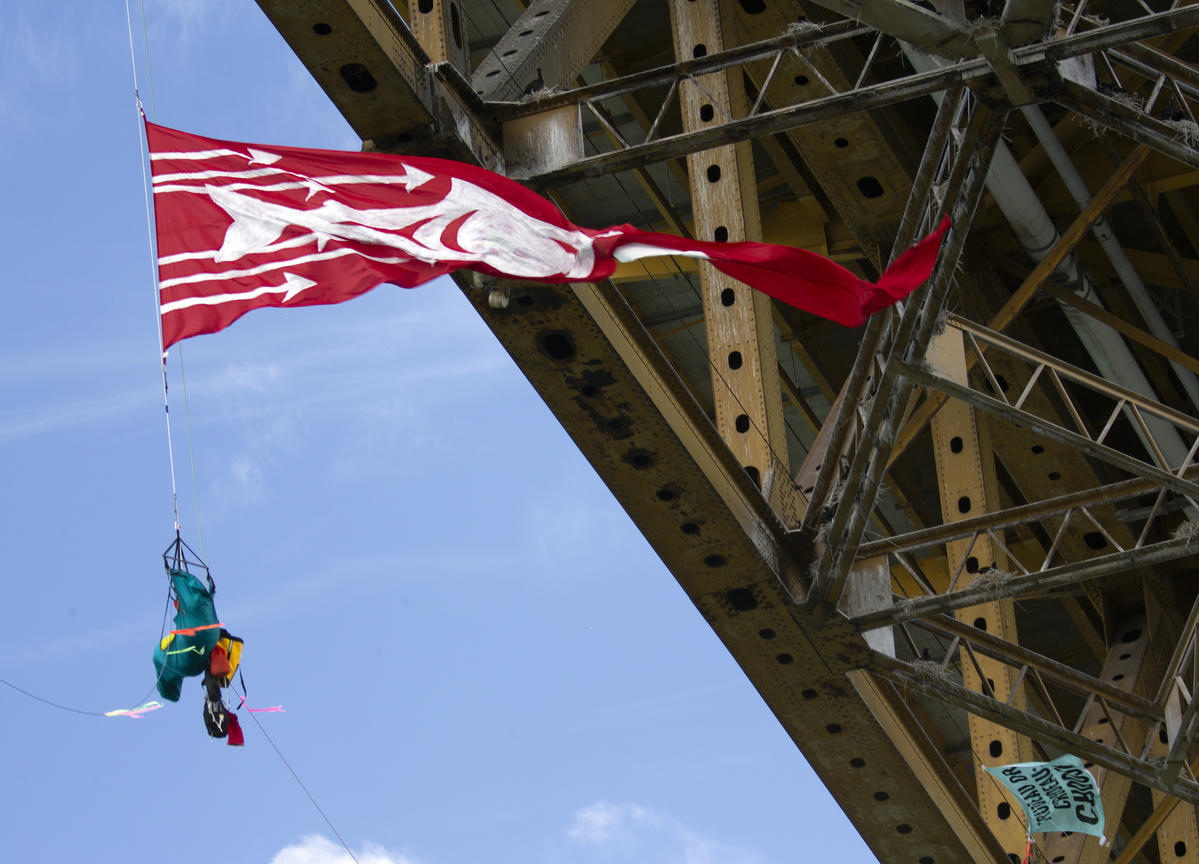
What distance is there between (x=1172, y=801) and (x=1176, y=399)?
5.07 metres

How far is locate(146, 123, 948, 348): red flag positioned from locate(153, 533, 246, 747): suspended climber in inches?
65.8

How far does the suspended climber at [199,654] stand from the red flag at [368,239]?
5.49 feet

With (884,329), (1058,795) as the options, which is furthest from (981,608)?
(884,329)

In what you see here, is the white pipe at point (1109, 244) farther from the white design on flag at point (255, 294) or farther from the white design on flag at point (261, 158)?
the white design on flag at point (255, 294)

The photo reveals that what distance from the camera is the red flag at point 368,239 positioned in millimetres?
9695

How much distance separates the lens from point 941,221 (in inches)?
424

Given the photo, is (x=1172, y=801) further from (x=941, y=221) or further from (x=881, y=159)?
(x=941, y=221)

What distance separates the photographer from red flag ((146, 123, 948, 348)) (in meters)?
9.70

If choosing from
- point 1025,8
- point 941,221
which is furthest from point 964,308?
point 1025,8

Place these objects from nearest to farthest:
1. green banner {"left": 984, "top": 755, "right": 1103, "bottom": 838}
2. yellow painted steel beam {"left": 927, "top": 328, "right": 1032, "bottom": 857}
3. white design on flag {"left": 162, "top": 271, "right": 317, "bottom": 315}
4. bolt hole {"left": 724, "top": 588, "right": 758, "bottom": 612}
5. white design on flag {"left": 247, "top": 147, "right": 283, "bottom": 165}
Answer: white design on flag {"left": 162, "top": 271, "right": 317, "bottom": 315} < white design on flag {"left": 247, "top": 147, "right": 283, "bottom": 165} < bolt hole {"left": 724, "top": 588, "right": 758, "bottom": 612} < green banner {"left": 984, "top": 755, "right": 1103, "bottom": 838} < yellow painted steel beam {"left": 927, "top": 328, "right": 1032, "bottom": 857}

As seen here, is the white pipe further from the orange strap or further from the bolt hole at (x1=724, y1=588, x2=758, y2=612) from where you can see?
the orange strap

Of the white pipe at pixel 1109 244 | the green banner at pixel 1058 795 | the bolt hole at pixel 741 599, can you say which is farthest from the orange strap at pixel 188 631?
the white pipe at pixel 1109 244

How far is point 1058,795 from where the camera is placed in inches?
541

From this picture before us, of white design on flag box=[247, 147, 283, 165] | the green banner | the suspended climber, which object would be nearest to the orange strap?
the suspended climber
